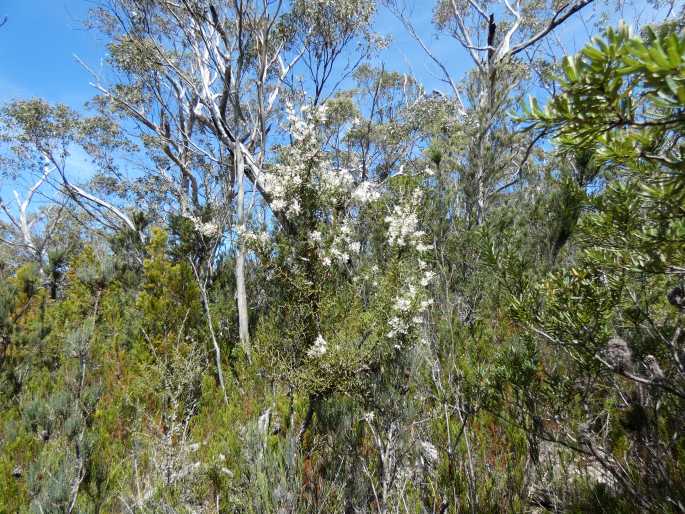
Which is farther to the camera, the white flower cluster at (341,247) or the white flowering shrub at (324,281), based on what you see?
the white flower cluster at (341,247)

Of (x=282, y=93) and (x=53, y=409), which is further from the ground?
(x=282, y=93)

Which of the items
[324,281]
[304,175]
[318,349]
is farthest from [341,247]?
[318,349]

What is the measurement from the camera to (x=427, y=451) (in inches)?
114

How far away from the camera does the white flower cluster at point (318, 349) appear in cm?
279

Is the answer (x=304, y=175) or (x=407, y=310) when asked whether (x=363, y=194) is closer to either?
(x=304, y=175)

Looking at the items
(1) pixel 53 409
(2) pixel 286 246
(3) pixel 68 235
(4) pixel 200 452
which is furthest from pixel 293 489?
(3) pixel 68 235

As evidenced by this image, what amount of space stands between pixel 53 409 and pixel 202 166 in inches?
437

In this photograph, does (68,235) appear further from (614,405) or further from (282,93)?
(614,405)

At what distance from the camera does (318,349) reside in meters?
2.82

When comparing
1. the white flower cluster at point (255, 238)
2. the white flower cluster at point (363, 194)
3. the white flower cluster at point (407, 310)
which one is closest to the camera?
the white flower cluster at point (407, 310)

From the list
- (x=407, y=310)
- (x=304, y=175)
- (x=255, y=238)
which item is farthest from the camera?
(x=304, y=175)

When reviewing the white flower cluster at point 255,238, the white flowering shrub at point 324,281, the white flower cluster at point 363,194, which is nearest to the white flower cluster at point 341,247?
the white flowering shrub at point 324,281

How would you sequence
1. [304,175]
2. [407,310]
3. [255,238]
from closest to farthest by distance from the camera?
[407,310]
[255,238]
[304,175]

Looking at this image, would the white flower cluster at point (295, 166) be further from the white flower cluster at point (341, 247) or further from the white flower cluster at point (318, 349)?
the white flower cluster at point (318, 349)
